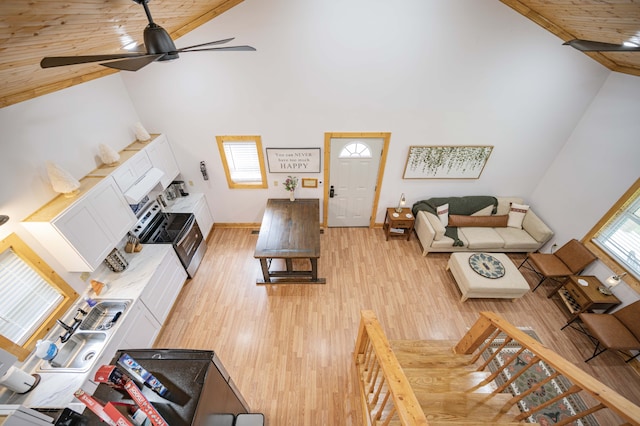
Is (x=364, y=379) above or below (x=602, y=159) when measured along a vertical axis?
below

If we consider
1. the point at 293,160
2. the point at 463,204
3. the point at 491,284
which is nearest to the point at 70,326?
the point at 293,160

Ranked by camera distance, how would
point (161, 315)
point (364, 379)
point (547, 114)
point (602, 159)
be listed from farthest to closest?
1. point (547, 114)
2. point (602, 159)
3. point (161, 315)
4. point (364, 379)

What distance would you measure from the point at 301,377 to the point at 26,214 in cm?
352

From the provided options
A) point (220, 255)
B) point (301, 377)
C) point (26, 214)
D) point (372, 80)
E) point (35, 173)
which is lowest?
point (301, 377)

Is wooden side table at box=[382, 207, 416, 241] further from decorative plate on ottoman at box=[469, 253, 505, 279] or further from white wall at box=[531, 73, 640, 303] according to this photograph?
white wall at box=[531, 73, 640, 303]

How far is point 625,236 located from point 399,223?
123 inches

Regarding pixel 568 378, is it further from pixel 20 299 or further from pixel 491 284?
pixel 20 299

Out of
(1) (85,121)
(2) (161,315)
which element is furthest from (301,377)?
(1) (85,121)

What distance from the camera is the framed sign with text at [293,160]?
14.7 feet

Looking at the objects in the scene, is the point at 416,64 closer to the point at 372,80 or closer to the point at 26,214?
the point at 372,80

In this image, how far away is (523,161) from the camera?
15.3 ft

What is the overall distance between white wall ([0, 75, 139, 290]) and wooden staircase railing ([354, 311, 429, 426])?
3.49 metres

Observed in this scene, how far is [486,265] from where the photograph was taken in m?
4.10

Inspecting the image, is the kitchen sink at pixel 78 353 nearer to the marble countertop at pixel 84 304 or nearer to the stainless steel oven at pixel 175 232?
the marble countertop at pixel 84 304
